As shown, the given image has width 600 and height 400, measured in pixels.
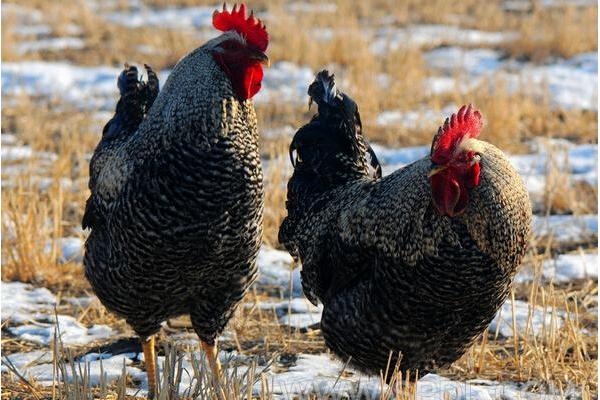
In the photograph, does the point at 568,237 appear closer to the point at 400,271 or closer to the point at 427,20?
the point at 400,271

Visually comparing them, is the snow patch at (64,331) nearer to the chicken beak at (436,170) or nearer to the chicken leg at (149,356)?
the chicken leg at (149,356)

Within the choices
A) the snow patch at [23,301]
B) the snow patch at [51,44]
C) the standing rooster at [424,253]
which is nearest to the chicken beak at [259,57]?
the standing rooster at [424,253]

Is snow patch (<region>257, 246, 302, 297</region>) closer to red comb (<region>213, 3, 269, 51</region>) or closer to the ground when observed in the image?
the ground

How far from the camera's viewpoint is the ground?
4945 mm

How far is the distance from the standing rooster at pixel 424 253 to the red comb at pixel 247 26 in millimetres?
930

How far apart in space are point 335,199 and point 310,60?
835 cm

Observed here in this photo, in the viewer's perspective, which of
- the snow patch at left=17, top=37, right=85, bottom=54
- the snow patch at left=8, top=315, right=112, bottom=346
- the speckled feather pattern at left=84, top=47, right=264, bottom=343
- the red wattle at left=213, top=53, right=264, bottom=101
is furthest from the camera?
the snow patch at left=17, top=37, right=85, bottom=54

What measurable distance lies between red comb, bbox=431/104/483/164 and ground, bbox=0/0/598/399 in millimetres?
1028

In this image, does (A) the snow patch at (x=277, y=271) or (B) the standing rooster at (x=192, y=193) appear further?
(A) the snow patch at (x=277, y=271)

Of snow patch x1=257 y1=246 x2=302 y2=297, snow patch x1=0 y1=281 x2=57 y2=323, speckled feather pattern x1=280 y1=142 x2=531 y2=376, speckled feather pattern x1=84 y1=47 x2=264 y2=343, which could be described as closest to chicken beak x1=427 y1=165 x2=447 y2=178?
speckled feather pattern x1=280 y1=142 x2=531 y2=376

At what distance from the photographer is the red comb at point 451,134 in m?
3.98

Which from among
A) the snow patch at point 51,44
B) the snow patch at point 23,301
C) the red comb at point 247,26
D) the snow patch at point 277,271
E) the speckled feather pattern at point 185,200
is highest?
the snow patch at point 51,44

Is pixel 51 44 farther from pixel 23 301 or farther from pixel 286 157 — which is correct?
pixel 23 301

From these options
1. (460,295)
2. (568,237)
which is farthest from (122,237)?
(568,237)
